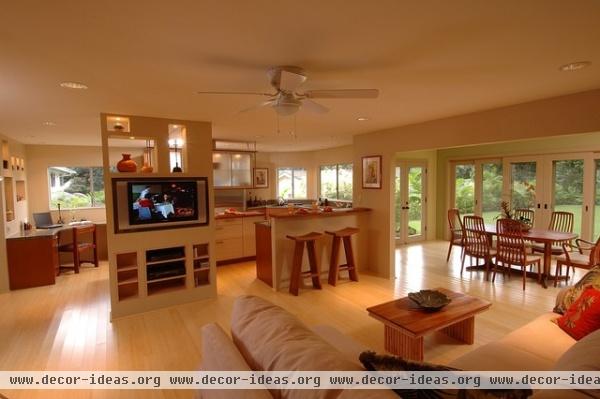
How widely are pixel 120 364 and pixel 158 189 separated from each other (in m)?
1.89

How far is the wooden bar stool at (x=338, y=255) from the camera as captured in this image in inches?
183

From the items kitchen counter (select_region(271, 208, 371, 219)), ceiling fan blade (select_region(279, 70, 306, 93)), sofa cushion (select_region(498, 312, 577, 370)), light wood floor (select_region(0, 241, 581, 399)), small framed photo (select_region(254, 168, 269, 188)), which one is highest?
ceiling fan blade (select_region(279, 70, 306, 93))

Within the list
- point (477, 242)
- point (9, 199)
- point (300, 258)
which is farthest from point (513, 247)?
point (9, 199)

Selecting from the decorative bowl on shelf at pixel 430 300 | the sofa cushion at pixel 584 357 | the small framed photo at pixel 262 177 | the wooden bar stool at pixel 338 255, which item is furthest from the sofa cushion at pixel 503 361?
the small framed photo at pixel 262 177

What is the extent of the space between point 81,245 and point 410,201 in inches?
276

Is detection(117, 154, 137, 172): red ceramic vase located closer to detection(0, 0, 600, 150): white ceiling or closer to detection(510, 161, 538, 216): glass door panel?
detection(0, 0, 600, 150): white ceiling

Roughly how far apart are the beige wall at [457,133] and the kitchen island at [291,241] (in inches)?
9.8

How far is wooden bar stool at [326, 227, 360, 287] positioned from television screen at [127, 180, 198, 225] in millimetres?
2059

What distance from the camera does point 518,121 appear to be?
10.8ft

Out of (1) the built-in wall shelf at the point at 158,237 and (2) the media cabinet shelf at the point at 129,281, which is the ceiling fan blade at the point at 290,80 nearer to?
(1) the built-in wall shelf at the point at 158,237

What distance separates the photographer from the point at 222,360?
139 centimetres

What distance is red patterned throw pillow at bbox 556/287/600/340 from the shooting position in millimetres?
1971

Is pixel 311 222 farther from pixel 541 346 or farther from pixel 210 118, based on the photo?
pixel 541 346

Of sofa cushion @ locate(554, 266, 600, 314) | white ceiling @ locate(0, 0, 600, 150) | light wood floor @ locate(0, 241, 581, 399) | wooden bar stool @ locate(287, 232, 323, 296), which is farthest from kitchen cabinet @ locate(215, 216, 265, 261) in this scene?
sofa cushion @ locate(554, 266, 600, 314)
